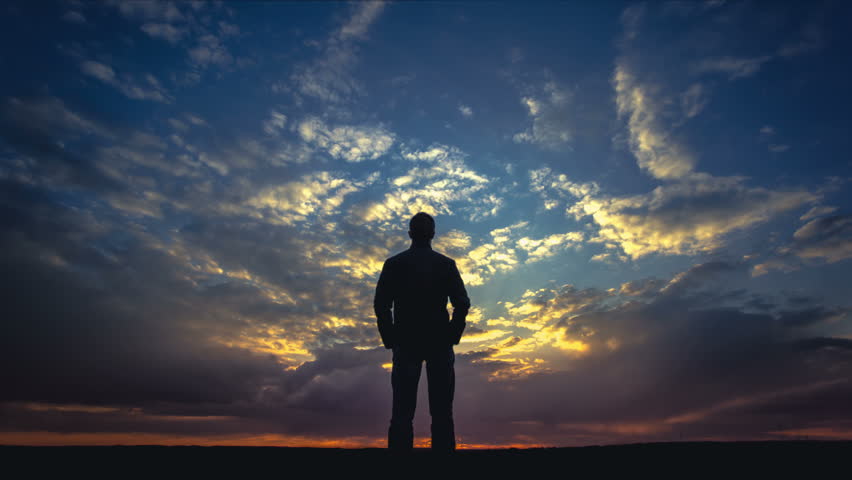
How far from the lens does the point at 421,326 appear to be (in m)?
7.75

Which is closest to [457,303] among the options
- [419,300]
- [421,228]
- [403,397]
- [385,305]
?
[419,300]

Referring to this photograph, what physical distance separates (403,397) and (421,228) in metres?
2.86

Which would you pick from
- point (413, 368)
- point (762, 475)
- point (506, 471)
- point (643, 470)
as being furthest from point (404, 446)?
point (762, 475)

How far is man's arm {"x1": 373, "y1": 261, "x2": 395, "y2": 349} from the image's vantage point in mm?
7816

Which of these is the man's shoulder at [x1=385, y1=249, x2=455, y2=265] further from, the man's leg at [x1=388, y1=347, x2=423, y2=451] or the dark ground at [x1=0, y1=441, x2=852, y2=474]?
the dark ground at [x1=0, y1=441, x2=852, y2=474]

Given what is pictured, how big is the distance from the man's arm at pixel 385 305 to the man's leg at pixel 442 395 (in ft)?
2.58

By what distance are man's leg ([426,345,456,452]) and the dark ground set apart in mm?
279

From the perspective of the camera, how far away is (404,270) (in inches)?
314

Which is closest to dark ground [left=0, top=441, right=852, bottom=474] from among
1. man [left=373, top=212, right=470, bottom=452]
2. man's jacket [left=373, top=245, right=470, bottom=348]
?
man [left=373, top=212, right=470, bottom=452]

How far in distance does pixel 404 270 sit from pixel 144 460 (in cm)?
476

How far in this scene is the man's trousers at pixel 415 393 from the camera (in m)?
7.34

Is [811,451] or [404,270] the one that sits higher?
[404,270]

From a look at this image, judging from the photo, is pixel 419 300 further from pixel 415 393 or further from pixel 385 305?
pixel 415 393

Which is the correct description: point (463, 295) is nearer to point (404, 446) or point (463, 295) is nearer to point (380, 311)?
point (380, 311)
